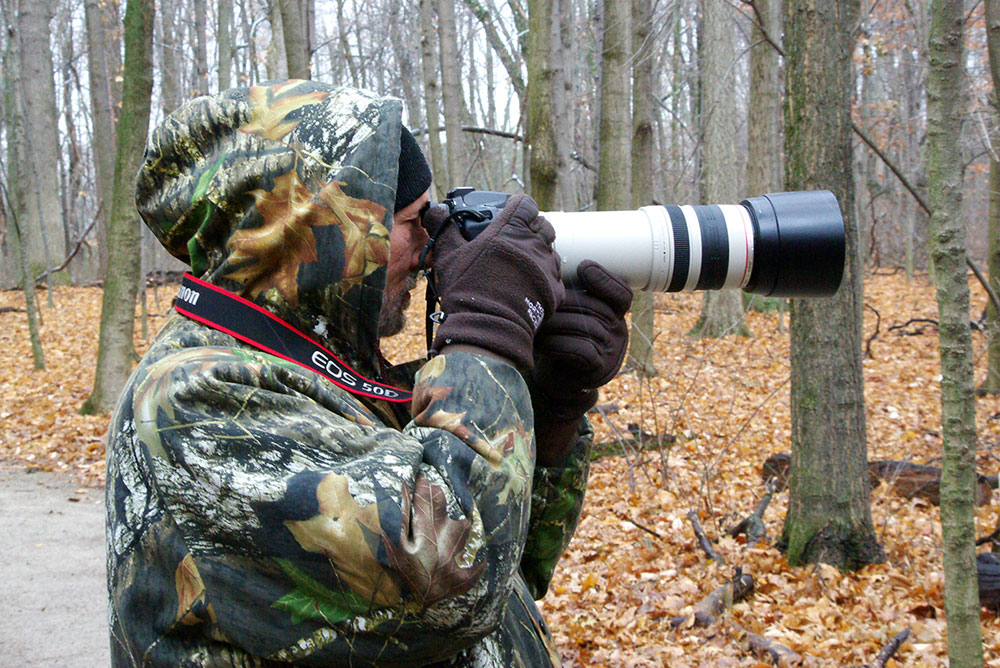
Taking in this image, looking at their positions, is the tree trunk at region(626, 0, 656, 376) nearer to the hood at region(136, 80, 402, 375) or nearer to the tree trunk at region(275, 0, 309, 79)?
the tree trunk at region(275, 0, 309, 79)

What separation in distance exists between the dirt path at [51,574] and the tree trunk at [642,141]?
4869 millimetres

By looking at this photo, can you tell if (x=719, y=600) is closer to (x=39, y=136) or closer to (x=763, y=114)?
(x=763, y=114)

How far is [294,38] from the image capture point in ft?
24.4

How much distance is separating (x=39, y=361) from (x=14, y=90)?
748 centimetres

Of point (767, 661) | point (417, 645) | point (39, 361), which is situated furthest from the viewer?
point (39, 361)

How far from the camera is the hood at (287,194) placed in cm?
113

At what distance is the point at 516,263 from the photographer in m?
1.22

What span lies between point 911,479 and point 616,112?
3838 millimetres

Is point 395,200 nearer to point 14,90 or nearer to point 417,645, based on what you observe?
point 417,645

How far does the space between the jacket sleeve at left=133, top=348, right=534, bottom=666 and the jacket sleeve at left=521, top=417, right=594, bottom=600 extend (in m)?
0.48

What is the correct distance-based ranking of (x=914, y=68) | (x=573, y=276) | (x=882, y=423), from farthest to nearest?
(x=914, y=68)
(x=882, y=423)
(x=573, y=276)

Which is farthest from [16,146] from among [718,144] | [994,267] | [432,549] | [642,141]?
[432,549]

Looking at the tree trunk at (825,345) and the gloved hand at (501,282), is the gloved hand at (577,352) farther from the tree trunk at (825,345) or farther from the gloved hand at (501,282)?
the tree trunk at (825,345)

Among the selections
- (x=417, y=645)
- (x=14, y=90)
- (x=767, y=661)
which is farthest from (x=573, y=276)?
(x=14, y=90)
